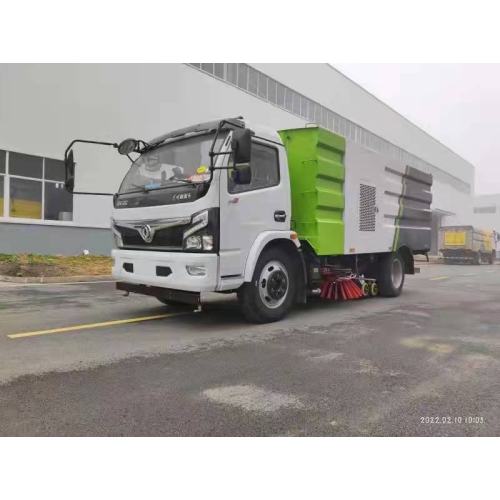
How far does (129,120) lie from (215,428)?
54.3 ft

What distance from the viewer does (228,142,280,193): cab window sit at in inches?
239

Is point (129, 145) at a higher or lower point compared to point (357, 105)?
lower

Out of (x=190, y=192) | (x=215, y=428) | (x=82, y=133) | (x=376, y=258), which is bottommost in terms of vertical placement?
(x=215, y=428)

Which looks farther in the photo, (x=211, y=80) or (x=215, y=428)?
(x=211, y=80)

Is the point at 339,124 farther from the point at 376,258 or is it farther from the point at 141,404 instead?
the point at 141,404

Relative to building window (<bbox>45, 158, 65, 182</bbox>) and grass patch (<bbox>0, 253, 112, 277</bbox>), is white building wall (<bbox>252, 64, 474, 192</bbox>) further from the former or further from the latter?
grass patch (<bbox>0, 253, 112, 277</bbox>)

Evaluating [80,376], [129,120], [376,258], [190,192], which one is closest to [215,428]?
[80,376]

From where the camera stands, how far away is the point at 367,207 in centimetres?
839

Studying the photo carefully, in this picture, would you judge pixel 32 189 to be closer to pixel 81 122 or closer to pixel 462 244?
pixel 81 122

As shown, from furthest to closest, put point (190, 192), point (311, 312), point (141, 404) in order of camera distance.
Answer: point (311, 312) → point (190, 192) → point (141, 404)

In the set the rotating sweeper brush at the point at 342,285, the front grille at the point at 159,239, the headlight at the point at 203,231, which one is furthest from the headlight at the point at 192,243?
the rotating sweeper brush at the point at 342,285

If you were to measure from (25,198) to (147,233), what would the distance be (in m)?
11.7

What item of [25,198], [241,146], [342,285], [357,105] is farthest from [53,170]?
[357,105]

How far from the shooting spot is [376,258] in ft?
30.9
